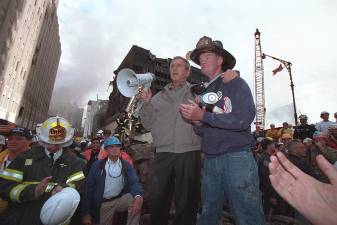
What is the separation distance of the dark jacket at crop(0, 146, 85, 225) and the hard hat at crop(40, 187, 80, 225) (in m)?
0.42

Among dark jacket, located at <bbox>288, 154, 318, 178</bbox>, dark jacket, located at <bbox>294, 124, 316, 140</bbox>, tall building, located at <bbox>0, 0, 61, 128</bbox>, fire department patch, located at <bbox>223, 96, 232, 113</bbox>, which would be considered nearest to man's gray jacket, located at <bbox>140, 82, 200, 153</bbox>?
fire department patch, located at <bbox>223, 96, 232, 113</bbox>

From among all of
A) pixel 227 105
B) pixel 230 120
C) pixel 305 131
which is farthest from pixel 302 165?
pixel 230 120

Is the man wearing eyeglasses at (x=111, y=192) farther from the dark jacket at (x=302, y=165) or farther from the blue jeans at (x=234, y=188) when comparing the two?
the dark jacket at (x=302, y=165)

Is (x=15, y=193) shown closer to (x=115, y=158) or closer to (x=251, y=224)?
(x=251, y=224)

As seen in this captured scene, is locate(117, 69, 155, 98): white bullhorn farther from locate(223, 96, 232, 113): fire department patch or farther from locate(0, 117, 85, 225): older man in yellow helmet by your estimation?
locate(223, 96, 232, 113): fire department patch

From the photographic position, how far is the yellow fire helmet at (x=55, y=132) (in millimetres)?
3786

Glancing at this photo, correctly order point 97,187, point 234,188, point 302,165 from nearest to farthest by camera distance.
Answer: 1. point 234,188
2. point 97,187
3. point 302,165

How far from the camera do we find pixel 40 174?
362 centimetres

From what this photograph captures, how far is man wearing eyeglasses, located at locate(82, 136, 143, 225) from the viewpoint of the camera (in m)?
5.71

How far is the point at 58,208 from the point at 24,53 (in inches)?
2036

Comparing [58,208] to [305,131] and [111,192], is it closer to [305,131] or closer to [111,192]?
[111,192]

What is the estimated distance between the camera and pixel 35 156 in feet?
12.2

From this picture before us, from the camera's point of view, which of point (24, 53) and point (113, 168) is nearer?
point (113, 168)

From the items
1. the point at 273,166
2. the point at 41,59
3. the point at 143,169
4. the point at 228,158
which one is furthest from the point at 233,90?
the point at 41,59
